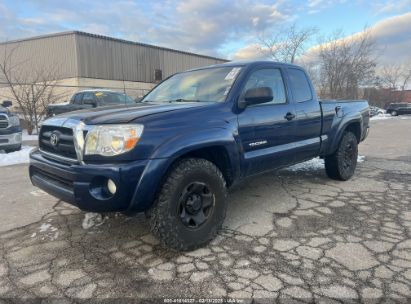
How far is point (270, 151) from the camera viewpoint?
13.6 feet

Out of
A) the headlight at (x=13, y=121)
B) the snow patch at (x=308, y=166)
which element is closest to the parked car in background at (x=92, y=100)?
the headlight at (x=13, y=121)

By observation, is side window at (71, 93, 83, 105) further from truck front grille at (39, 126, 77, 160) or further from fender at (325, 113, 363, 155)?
truck front grille at (39, 126, 77, 160)

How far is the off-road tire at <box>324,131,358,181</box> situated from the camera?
18.6 feet

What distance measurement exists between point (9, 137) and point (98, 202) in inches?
267

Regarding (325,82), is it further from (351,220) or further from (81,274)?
(81,274)

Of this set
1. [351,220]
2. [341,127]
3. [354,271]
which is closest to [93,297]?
[354,271]

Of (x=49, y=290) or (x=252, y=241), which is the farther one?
(x=252, y=241)

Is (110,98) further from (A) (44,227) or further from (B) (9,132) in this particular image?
(A) (44,227)

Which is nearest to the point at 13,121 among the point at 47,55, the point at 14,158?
the point at 14,158

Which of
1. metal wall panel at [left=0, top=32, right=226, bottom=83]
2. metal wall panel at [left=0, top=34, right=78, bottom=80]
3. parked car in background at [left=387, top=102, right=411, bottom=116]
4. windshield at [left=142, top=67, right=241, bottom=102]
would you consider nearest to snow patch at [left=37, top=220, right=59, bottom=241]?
windshield at [left=142, top=67, right=241, bottom=102]

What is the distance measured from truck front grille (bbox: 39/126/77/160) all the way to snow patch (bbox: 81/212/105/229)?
37.7 inches

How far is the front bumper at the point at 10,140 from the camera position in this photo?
27.8ft

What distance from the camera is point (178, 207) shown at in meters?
3.17

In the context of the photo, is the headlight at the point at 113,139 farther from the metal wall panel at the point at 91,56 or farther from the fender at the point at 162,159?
the metal wall panel at the point at 91,56
